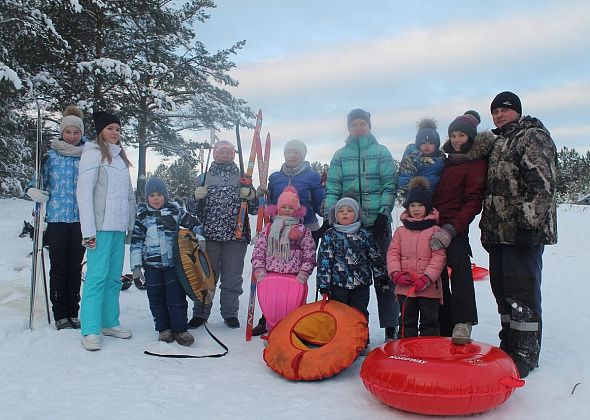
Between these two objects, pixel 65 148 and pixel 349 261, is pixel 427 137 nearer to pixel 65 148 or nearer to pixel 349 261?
pixel 349 261

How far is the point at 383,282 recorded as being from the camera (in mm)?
4266

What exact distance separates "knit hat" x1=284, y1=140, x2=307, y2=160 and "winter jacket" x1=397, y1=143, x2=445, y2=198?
3.55 feet

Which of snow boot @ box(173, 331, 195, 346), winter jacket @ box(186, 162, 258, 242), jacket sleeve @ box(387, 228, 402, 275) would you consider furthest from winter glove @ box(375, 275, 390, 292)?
snow boot @ box(173, 331, 195, 346)

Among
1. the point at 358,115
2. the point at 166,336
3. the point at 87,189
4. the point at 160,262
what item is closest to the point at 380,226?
the point at 358,115

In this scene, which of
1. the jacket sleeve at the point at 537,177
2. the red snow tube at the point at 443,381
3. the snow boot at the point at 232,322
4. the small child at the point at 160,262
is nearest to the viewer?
the red snow tube at the point at 443,381

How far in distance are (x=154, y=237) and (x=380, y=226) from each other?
1975 mm

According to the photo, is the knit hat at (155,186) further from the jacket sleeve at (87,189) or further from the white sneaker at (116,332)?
the white sneaker at (116,332)

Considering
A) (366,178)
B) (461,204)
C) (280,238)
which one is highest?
(366,178)

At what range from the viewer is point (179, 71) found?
17688 mm

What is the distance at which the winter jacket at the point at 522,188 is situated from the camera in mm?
3443

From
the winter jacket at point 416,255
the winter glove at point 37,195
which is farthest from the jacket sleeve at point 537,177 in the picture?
the winter glove at point 37,195

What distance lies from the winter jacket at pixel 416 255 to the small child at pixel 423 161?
0.33 m

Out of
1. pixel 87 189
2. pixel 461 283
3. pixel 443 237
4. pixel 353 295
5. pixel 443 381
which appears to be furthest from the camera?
pixel 353 295

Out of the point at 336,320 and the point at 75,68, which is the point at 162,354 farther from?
the point at 75,68
